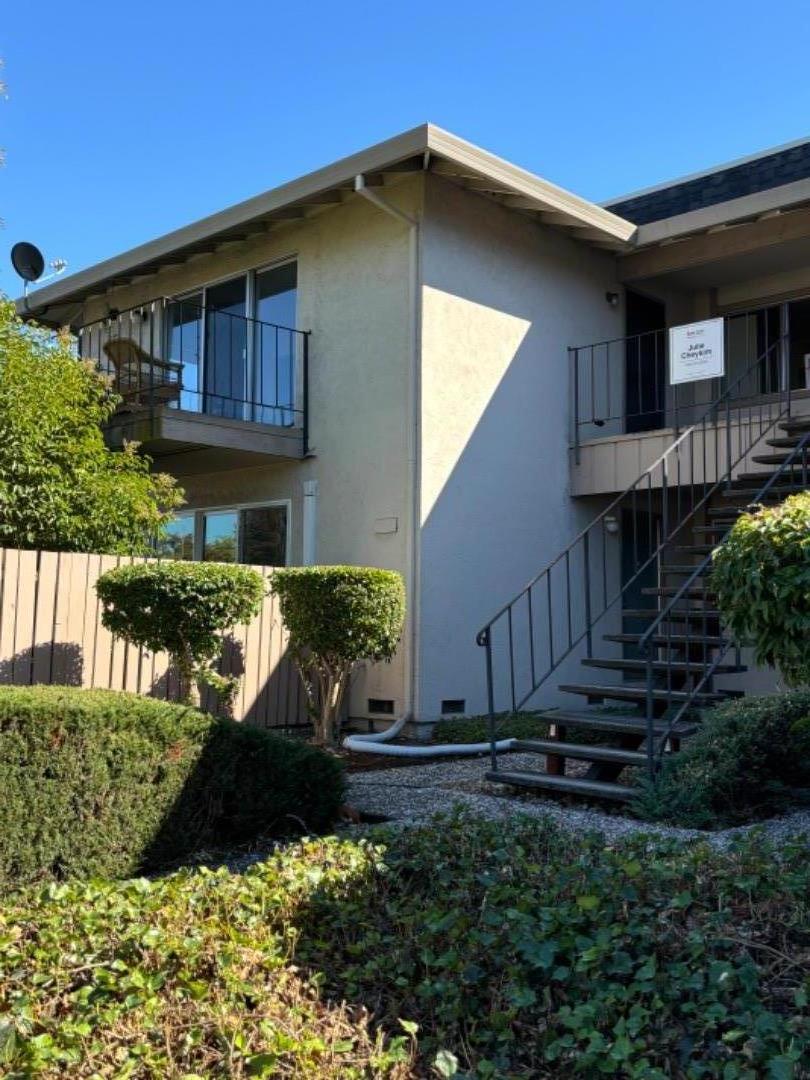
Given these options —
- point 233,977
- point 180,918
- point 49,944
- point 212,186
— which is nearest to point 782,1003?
point 233,977

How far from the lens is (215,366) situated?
11.1 metres

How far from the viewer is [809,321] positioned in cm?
1191

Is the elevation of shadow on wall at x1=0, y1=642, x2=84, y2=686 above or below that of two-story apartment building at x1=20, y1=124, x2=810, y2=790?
below

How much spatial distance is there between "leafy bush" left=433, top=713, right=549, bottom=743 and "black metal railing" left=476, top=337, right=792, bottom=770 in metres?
0.28

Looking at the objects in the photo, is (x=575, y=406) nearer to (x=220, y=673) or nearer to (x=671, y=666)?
(x=220, y=673)

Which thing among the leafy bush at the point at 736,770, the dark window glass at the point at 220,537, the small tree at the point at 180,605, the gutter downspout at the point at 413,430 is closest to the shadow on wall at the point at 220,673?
the small tree at the point at 180,605

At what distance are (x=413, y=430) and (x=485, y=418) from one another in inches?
38.4

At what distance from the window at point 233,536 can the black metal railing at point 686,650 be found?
159 inches

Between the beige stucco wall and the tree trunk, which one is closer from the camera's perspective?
the tree trunk

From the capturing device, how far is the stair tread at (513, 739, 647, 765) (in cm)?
586

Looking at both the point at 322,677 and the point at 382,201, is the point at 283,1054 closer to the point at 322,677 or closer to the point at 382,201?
the point at 322,677

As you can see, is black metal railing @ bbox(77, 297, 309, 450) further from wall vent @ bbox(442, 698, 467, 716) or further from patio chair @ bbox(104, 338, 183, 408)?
wall vent @ bbox(442, 698, 467, 716)

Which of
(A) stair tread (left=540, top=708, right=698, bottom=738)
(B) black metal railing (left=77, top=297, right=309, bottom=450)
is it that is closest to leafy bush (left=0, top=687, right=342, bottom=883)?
(A) stair tread (left=540, top=708, right=698, bottom=738)

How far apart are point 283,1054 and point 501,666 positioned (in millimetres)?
7129
